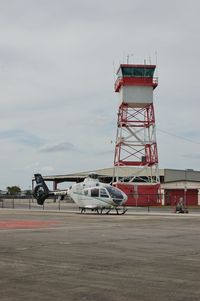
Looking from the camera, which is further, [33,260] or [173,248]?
[173,248]

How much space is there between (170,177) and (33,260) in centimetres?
9521

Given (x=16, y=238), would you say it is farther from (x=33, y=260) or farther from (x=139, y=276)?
(x=139, y=276)

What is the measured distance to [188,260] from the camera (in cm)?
1239

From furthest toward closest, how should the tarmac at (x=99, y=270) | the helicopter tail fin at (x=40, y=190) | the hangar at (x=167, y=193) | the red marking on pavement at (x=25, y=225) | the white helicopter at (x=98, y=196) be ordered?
the hangar at (x=167, y=193)
the helicopter tail fin at (x=40, y=190)
the white helicopter at (x=98, y=196)
the red marking on pavement at (x=25, y=225)
the tarmac at (x=99, y=270)

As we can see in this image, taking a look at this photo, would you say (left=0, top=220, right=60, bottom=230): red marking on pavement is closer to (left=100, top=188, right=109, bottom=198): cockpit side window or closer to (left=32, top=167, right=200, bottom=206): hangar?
(left=100, top=188, right=109, bottom=198): cockpit side window

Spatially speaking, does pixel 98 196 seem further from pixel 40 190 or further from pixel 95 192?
pixel 40 190

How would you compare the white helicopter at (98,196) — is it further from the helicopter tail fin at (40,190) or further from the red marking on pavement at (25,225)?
the red marking on pavement at (25,225)

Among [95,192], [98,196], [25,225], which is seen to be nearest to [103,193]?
[98,196]

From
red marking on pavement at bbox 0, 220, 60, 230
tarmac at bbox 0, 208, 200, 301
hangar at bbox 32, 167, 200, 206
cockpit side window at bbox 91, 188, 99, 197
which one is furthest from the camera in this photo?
hangar at bbox 32, 167, 200, 206

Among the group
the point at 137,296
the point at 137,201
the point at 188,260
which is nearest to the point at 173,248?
the point at 188,260

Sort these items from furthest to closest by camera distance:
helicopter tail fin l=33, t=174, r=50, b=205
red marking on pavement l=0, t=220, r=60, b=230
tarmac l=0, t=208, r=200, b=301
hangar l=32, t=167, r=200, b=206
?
1. hangar l=32, t=167, r=200, b=206
2. helicopter tail fin l=33, t=174, r=50, b=205
3. red marking on pavement l=0, t=220, r=60, b=230
4. tarmac l=0, t=208, r=200, b=301

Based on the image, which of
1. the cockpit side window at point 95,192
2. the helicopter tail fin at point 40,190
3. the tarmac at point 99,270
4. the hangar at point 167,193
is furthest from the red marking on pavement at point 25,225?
the hangar at point 167,193

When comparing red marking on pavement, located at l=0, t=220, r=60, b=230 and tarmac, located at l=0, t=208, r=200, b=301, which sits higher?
tarmac, located at l=0, t=208, r=200, b=301

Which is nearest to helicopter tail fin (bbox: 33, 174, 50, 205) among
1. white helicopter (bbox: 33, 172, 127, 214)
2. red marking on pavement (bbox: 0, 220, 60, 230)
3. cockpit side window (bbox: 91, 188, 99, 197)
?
white helicopter (bbox: 33, 172, 127, 214)
